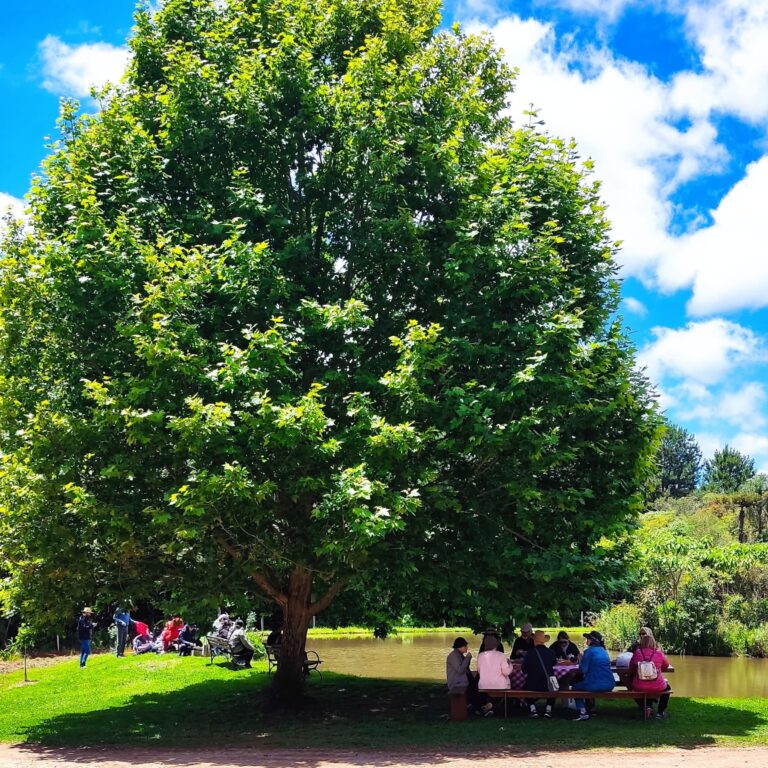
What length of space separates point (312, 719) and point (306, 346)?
22.2ft

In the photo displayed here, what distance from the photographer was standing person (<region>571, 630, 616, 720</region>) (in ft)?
41.8

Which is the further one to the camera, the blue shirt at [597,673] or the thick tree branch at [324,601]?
the thick tree branch at [324,601]

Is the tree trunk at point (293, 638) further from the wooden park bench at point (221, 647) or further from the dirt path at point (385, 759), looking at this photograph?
the wooden park bench at point (221, 647)

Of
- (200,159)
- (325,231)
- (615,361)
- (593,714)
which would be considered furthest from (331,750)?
(200,159)

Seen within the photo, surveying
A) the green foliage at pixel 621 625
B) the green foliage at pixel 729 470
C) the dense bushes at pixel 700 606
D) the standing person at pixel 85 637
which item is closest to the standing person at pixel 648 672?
the dense bushes at pixel 700 606

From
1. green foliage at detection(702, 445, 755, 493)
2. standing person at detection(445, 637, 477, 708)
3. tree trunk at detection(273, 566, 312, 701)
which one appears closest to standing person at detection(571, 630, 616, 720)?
standing person at detection(445, 637, 477, 708)

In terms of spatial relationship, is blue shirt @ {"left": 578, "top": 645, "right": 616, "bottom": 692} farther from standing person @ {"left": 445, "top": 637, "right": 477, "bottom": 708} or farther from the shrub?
the shrub

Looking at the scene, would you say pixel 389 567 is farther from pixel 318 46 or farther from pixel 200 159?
pixel 318 46

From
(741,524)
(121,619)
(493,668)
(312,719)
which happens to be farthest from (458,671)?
(741,524)

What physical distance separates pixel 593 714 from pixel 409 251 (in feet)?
28.5

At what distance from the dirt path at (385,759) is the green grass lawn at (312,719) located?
583 mm

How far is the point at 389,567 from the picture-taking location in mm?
13156

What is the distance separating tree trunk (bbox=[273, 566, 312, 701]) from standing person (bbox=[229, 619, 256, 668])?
5622 millimetres

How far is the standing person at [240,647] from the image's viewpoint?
2064 cm
